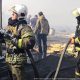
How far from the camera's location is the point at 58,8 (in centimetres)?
4822

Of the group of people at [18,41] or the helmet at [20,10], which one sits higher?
the helmet at [20,10]

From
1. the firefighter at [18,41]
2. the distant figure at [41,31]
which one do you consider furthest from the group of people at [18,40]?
the distant figure at [41,31]

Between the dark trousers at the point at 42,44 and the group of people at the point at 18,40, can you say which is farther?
the dark trousers at the point at 42,44

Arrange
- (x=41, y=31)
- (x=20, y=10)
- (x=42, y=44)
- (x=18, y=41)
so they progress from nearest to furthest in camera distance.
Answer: (x=18, y=41) < (x=20, y=10) < (x=42, y=44) < (x=41, y=31)

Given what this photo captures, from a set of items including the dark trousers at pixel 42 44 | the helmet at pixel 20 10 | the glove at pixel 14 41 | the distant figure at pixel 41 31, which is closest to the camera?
the glove at pixel 14 41

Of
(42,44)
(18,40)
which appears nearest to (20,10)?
(18,40)

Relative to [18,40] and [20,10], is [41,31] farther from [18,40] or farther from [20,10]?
[18,40]

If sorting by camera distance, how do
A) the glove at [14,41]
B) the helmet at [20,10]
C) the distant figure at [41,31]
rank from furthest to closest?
the distant figure at [41,31], the helmet at [20,10], the glove at [14,41]

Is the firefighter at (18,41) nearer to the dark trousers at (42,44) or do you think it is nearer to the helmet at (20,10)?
the helmet at (20,10)

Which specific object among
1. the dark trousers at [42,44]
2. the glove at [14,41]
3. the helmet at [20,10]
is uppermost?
the helmet at [20,10]

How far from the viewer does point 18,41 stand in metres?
6.72

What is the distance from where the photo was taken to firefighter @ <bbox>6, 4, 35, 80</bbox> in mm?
6735

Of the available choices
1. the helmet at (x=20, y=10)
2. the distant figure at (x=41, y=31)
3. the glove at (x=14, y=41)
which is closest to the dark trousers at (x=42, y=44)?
the distant figure at (x=41, y=31)

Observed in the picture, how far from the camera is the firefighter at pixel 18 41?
6.74m
